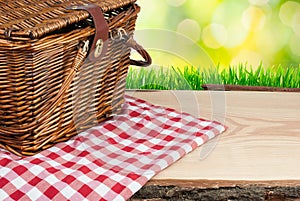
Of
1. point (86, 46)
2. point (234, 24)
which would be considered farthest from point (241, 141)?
point (234, 24)

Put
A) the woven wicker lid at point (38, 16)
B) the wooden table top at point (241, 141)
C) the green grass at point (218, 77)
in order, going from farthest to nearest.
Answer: the green grass at point (218, 77) → the wooden table top at point (241, 141) → the woven wicker lid at point (38, 16)

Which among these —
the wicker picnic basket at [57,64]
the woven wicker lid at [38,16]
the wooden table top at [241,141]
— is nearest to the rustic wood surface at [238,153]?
the wooden table top at [241,141]

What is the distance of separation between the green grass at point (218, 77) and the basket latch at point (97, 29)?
30 centimetres

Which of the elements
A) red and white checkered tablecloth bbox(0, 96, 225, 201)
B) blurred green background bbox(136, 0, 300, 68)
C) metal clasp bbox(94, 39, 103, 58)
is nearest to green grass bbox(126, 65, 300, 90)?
blurred green background bbox(136, 0, 300, 68)

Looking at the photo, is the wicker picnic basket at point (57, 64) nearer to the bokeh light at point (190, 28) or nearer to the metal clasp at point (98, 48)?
the metal clasp at point (98, 48)

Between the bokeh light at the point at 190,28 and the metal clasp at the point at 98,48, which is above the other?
the bokeh light at the point at 190,28

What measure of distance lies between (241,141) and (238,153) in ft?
0.20

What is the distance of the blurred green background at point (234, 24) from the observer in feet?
6.34

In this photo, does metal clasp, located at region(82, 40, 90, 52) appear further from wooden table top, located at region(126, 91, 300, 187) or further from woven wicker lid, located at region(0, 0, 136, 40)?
wooden table top, located at region(126, 91, 300, 187)

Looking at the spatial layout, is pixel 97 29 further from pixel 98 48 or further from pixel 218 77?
pixel 218 77

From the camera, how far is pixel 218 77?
6.04 feet

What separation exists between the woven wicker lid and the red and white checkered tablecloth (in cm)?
26

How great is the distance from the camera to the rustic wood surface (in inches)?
48.1

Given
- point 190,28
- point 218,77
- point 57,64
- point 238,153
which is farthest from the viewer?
point 190,28
